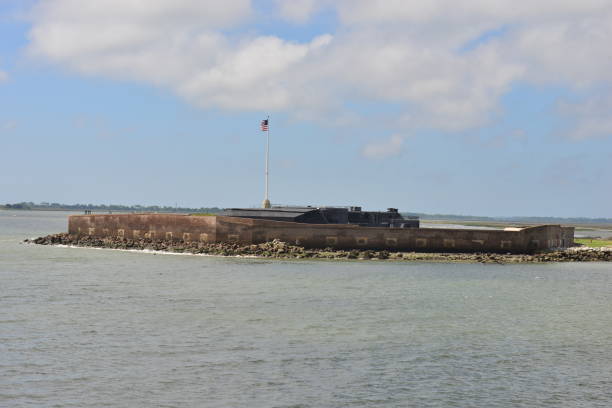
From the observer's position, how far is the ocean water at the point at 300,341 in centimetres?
1585

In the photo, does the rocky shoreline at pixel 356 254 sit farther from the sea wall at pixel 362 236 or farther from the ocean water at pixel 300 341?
the ocean water at pixel 300 341

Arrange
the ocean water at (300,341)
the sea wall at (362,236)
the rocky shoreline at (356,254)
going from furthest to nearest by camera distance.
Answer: the sea wall at (362,236) < the rocky shoreline at (356,254) < the ocean water at (300,341)

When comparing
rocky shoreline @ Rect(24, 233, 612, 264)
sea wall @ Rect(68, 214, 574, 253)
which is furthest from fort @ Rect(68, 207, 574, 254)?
rocky shoreline @ Rect(24, 233, 612, 264)

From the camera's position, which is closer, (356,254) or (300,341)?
(300,341)

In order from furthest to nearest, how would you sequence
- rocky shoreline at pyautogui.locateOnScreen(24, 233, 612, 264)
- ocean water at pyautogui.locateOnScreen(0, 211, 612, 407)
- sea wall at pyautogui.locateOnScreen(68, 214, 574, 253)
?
sea wall at pyautogui.locateOnScreen(68, 214, 574, 253) < rocky shoreline at pyautogui.locateOnScreen(24, 233, 612, 264) < ocean water at pyautogui.locateOnScreen(0, 211, 612, 407)

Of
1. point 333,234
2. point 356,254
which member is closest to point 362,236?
point 356,254

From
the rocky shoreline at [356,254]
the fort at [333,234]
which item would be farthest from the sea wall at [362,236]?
the rocky shoreline at [356,254]

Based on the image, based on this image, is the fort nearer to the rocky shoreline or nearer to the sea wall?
the sea wall

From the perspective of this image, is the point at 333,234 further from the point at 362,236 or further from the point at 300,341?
the point at 300,341

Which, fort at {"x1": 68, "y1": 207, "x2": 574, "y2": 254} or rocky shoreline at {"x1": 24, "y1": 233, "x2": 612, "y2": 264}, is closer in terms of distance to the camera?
rocky shoreline at {"x1": 24, "y1": 233, "x2": 612, "y2": 264}

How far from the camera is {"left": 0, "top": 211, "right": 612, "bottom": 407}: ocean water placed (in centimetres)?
1585

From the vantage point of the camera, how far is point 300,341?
21328mm

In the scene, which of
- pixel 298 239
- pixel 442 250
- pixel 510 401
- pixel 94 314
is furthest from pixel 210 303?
pixel 442 250

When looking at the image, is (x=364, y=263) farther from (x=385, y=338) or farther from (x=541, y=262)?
(x=385, y=338)
